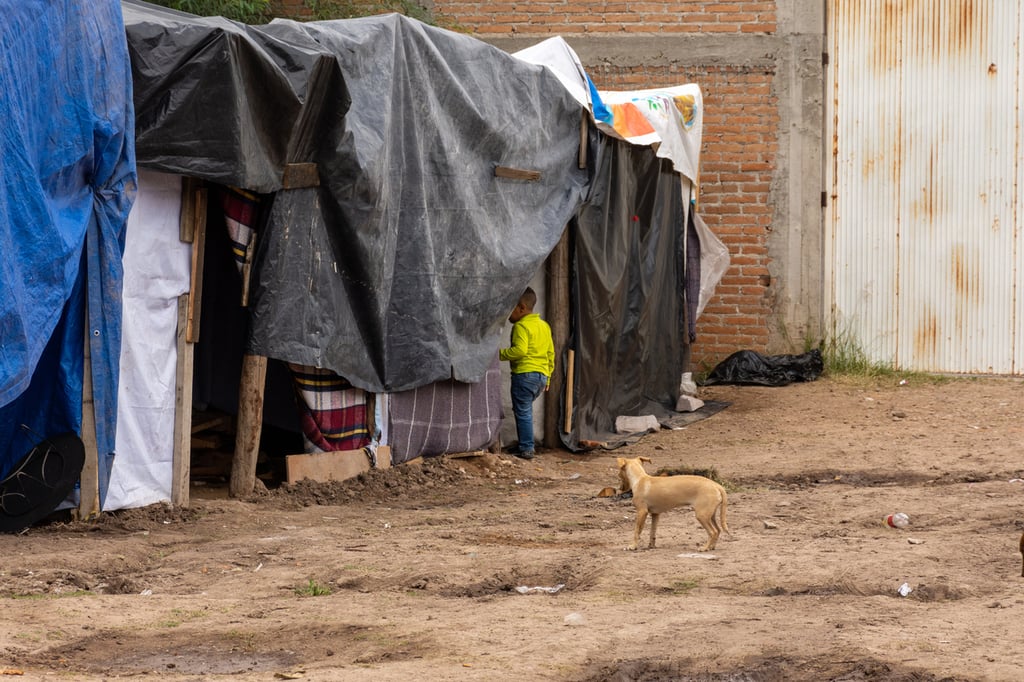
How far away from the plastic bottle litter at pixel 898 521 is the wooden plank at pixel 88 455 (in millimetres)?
4534

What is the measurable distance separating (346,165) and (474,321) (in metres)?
1.97

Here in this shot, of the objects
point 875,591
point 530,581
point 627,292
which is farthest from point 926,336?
point 530,581

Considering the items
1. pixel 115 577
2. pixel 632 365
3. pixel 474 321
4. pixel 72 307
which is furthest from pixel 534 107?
pixel 115 577

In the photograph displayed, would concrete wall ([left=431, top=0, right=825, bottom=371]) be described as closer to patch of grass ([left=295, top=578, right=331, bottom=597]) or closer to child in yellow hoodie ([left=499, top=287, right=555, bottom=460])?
child in yellow hoodie ([left=499, top=287, right=555, bottom=460])

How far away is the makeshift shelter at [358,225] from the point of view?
737 centimetres

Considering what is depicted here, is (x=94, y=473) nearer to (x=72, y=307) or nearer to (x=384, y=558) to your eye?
(x=72, y=307)

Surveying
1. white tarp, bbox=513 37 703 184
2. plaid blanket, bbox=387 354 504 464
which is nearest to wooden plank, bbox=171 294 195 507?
plaid blanket, bbox=387 354 504 464

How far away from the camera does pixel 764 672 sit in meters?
4.47

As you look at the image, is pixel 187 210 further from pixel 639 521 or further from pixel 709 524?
pixel 709 524

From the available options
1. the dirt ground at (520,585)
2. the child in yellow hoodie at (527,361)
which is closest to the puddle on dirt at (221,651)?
the dirt ground at (520,585)

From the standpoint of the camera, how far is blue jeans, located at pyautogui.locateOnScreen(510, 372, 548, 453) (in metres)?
10.6

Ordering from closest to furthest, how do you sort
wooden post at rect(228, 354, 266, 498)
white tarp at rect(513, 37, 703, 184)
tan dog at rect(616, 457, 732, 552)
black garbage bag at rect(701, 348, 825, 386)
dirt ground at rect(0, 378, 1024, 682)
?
dirt ground at rect(0, 378, 1024, 682) < tan dog at rect(616, 457, 732, 552) < wooden post at rect(228, 354, 266, 498) < white tarp at rect(513, 37, 703, 184) < black garbage bag at rect(701, 348, 825, 386)

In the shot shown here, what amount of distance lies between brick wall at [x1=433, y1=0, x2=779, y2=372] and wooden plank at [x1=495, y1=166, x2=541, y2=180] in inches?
193

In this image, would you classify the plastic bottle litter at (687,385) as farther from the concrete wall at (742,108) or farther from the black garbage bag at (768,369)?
the concrete wall at (742,108)
